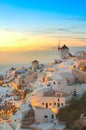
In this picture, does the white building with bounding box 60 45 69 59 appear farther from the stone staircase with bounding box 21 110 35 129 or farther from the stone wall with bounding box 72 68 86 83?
the stone staircase with bounding box 21 110 35 129

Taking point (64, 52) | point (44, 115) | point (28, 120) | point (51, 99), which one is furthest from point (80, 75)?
point (64, 52)

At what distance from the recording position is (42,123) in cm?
1853

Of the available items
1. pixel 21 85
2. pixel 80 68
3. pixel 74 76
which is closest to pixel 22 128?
pixel 74 76

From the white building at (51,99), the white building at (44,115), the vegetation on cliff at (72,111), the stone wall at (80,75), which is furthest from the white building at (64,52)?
the white building at (44,115)

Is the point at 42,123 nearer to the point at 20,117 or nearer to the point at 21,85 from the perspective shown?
the point at 20,117

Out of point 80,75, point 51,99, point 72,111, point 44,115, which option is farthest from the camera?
point 80,75

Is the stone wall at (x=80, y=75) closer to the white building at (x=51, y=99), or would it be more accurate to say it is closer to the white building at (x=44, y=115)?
the white building at (x=51, y=99)

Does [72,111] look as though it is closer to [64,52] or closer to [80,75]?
[80,75]

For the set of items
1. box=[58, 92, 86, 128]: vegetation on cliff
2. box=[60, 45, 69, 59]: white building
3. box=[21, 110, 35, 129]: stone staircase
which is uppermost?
box=[60, 45, 69, 59]: white building

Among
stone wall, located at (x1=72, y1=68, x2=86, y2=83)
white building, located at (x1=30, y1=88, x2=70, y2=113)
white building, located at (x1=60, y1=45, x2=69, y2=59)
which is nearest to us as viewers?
white building, located at (x1=30, y1=88, x2=70, y2=113)

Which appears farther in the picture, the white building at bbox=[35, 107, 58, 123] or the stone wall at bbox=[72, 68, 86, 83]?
the stone wall at bbox=[72, 68, 86, 83]

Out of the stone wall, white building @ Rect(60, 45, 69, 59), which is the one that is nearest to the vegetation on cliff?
the stone wall

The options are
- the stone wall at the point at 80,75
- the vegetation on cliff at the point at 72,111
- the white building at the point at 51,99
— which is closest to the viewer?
the vegetation on cliff at the point at 72,111

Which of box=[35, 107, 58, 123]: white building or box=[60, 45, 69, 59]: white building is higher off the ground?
box=[60, 45, 69, 59]: white building
